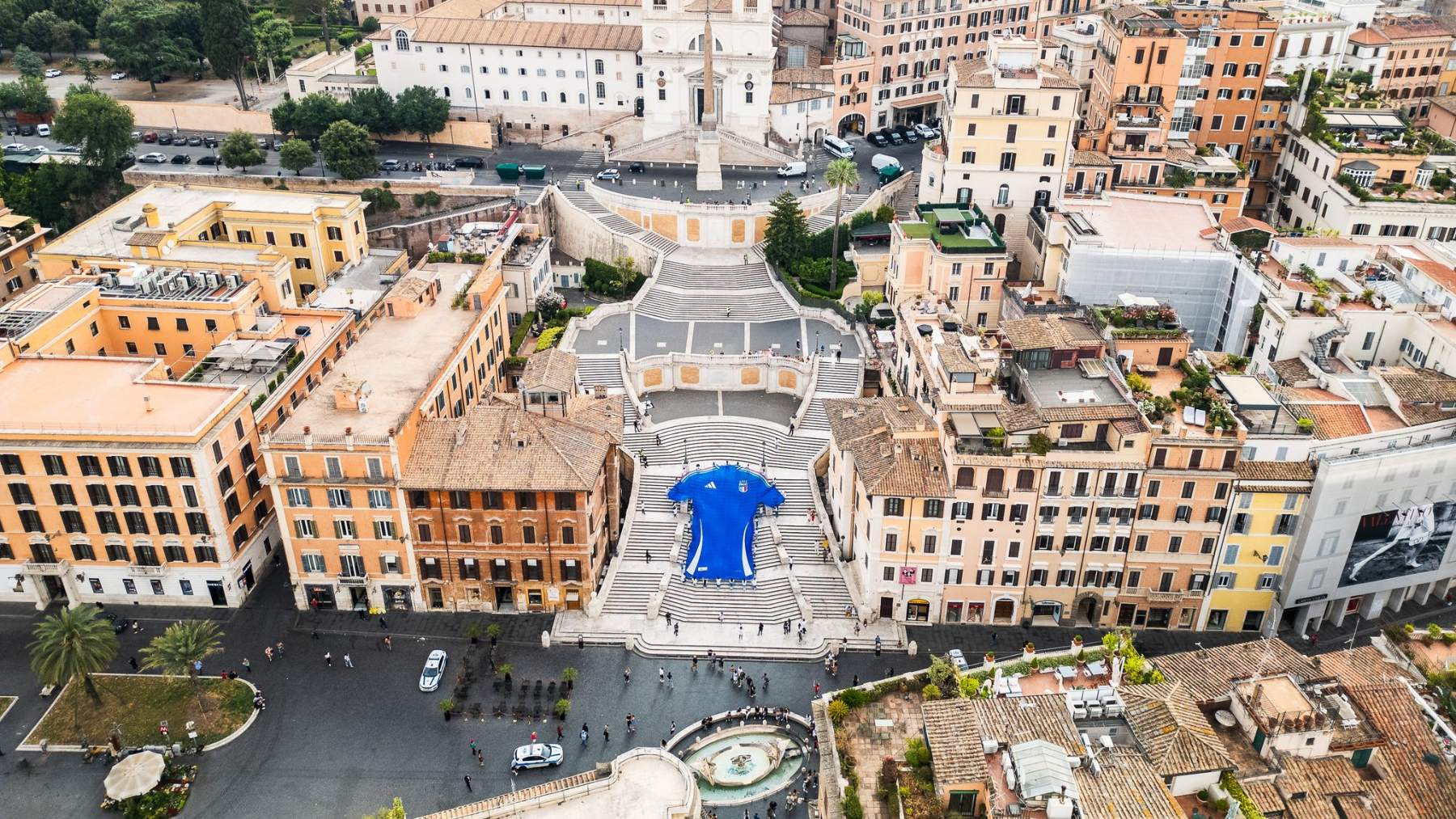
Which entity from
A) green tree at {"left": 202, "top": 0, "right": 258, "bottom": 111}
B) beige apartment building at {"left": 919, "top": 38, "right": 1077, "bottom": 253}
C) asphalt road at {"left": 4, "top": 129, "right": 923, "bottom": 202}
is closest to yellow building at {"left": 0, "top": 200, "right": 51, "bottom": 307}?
asphalt road at {"left": 4, "top": 129, "right": 923, "bottom": 202}

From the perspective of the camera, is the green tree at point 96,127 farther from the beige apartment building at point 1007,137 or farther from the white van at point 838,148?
the beige apartment building at point 1007,137

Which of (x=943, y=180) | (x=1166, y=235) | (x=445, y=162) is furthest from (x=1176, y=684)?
(x=445, y=162)

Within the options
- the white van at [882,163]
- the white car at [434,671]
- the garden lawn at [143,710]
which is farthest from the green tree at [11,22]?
the white car at [434,671]

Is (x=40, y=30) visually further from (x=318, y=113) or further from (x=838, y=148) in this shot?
(x=838, y=148)

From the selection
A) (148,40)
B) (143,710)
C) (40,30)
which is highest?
(40,30)

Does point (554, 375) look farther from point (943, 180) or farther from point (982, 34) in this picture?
point (982, 34)

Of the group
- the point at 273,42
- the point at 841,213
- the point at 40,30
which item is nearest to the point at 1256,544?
the point at 841,213
